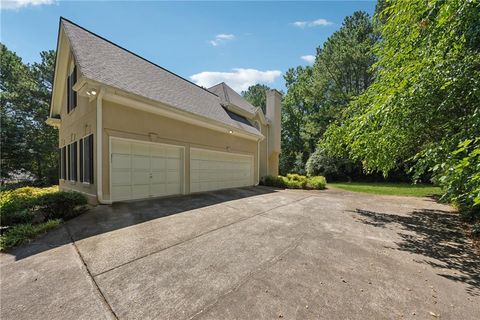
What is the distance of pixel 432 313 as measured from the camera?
2377 mm

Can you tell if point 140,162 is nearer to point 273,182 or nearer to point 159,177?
point 159,177

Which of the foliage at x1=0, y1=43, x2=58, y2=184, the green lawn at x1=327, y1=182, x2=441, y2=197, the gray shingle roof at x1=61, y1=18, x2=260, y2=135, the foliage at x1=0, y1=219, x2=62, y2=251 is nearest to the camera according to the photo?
the foliage at x1=0, y1=219, x2=62, y2=251

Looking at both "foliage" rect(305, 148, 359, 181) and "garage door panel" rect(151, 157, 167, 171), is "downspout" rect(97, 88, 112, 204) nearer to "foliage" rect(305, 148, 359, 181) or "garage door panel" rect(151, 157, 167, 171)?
"garage door panel" rect(151, 157, 167, 171)

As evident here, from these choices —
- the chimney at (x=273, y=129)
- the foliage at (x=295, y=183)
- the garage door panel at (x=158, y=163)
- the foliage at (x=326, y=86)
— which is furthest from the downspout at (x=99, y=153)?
A: the foliage at (x=326, y=86)

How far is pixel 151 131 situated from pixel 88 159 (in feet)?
7.66

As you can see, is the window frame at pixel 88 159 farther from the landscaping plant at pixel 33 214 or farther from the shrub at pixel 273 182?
the shrub at pixel 273 182

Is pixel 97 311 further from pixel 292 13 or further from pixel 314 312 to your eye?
pixel 292 13

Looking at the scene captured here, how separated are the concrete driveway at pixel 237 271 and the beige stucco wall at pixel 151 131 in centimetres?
269

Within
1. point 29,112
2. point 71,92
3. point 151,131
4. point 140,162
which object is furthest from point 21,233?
point 29,112

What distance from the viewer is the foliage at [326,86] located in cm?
2358

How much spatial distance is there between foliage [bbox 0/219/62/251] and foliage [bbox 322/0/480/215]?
776cm

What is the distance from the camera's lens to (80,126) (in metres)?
8.07

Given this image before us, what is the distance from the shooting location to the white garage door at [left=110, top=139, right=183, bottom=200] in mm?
7051

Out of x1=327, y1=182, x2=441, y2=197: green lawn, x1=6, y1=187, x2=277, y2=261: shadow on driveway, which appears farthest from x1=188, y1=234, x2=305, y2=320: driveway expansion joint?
x1=327, y1=182, x2=441, y2=197: green lawn
